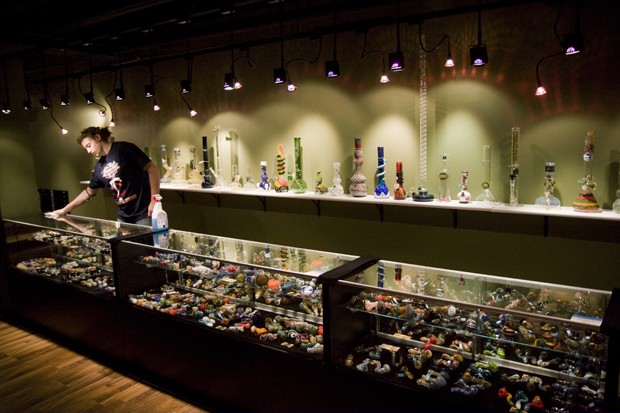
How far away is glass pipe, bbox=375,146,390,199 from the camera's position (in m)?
4.03

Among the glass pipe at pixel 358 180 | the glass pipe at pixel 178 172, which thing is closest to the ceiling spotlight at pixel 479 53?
the glass pipe at pixel 358 180

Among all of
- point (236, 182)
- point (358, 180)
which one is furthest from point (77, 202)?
point (358, 180)

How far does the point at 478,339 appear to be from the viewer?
217 centimetres

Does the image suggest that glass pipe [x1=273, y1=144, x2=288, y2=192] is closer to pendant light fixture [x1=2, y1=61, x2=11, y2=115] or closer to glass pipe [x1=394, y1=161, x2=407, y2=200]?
glass pipe [x1=394, y1=161, x2=407, y2=200]

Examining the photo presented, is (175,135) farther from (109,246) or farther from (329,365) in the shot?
(329,365)

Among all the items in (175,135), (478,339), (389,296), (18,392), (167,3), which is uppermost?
(167,3)

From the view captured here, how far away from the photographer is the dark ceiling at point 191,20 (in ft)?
12.0

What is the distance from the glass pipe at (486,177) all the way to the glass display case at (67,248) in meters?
2.48

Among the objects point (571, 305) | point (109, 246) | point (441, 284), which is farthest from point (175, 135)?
point (571, 305)

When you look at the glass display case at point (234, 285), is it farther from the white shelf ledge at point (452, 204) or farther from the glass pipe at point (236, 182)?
the glass pipe at point (236, 182)

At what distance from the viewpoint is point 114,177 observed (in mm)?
4180

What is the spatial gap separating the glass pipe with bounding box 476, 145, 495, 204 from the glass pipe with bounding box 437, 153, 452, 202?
245mm

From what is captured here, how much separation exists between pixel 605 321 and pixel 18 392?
11.5 ft

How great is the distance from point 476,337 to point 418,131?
214cm
